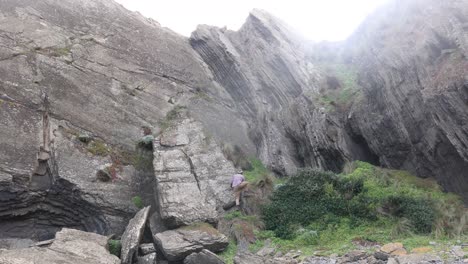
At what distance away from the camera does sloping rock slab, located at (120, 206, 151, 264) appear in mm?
15086

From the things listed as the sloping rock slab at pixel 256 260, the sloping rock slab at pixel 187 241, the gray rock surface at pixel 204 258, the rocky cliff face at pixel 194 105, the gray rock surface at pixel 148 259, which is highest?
the rocky cliff face at pixel 194 105

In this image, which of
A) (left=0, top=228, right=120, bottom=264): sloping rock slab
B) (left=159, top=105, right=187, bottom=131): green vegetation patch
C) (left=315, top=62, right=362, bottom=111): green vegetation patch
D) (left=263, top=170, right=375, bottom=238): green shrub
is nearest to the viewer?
(left=0, top=228, right=120, bottom=264): sloping rock slab

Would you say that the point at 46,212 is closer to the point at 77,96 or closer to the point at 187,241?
the point at 77,96

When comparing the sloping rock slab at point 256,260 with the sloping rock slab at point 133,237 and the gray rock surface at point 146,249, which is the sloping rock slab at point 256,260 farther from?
the sloping rock slab at point 133,237

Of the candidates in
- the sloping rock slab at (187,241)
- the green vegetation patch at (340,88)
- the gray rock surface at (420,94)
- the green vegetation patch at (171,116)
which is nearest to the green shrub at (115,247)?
the sloping rock slab at (187,241)

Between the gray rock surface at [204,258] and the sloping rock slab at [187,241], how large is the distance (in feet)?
1.56

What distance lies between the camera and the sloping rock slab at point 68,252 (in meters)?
12.8

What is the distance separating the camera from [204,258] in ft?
47.9

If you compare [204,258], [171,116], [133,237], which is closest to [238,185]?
[133,237]

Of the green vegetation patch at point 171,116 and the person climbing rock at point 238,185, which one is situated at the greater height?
the green vegetation patch at point 171,116

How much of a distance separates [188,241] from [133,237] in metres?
1.87

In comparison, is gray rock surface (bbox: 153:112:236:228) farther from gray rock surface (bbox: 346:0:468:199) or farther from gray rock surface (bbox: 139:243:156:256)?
gray rock surface (bbox: 346:0:468:199)

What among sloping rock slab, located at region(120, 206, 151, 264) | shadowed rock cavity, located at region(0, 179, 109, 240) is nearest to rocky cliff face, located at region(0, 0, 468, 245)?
shadowed rock cavity, located at region(0, 179, 109, 240)

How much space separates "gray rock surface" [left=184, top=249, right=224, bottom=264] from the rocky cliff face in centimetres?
266
